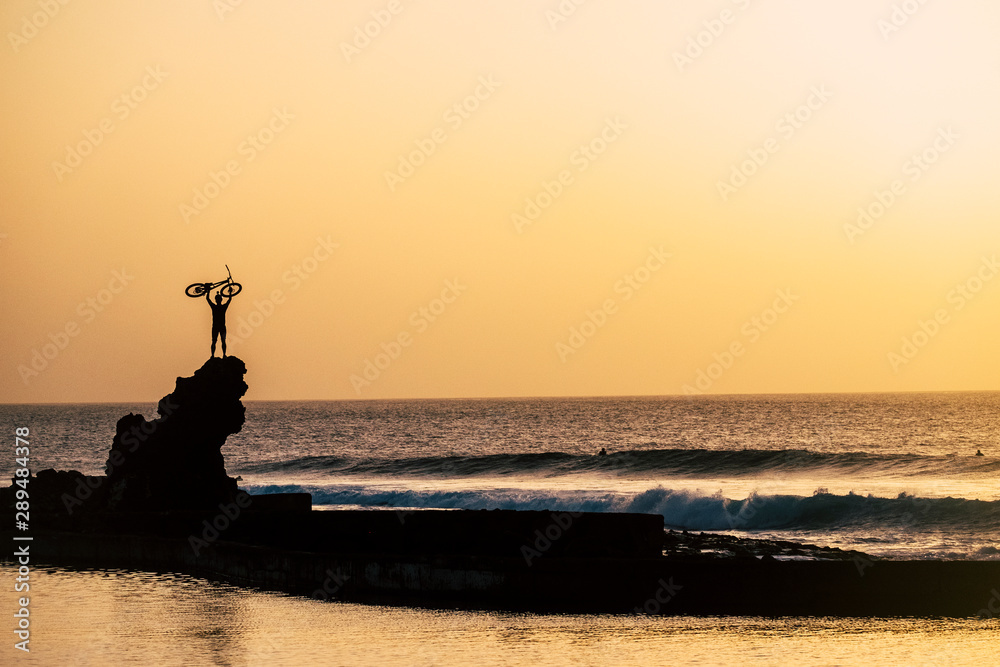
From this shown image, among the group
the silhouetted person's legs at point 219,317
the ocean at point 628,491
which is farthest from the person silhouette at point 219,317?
the ocean at point 628,491

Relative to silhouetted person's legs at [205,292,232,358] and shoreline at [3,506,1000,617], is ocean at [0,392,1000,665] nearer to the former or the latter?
shoreline at [3,506,1000,617]

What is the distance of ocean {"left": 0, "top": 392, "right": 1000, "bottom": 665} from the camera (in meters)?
14.3

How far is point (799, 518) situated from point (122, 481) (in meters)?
22.6

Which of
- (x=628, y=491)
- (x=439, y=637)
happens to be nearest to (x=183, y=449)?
(x=439, y=637)

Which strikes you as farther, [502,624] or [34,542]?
[34,542]

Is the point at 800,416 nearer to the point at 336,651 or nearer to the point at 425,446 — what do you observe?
the point at 425,446

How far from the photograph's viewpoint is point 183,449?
25.4m

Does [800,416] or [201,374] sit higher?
[201,374]

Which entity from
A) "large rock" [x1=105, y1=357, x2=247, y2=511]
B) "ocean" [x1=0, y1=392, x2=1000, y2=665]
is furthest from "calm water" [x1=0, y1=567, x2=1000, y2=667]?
"large rock" [x1=105, y1=357, x2=247, y2=511]

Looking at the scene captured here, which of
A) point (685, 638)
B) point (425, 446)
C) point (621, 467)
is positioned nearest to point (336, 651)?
point (685, 638)

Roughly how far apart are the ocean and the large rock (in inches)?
180

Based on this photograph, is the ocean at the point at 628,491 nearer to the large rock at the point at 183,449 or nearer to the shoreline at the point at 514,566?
the shoreline at the point at 514,566

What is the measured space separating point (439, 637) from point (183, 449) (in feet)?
41.5

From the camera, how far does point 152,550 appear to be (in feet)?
72.1
